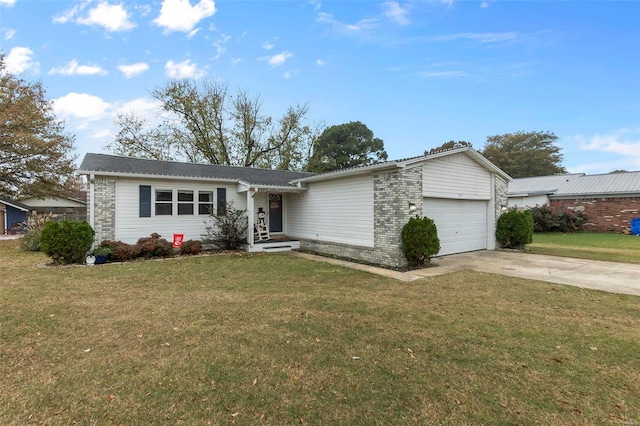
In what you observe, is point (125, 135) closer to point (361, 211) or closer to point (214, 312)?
point (361, 211)

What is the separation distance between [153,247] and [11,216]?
23226mm

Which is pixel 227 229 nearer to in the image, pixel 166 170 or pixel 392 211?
pixel 166 170

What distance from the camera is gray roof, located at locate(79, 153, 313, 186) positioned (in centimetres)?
1083

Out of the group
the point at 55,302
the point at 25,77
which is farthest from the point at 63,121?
the point at 55,302

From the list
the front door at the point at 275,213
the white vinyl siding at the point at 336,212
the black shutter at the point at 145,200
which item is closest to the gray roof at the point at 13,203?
the black shutter at the point at 145,200

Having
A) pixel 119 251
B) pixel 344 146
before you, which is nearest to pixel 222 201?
pixel 119 251

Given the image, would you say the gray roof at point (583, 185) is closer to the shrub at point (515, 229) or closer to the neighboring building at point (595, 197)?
the neighboring building at point (595, 197)

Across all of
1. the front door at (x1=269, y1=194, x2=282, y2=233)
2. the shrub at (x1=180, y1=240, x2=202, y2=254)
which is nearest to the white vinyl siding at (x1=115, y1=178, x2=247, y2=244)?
the shrub at (x1=180, y1=240, x2=202, y2=254)

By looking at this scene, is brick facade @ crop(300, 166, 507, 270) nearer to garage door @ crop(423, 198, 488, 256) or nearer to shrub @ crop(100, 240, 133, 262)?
garage door @ crop(423, 198, 488, 256)

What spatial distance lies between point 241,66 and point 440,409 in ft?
59.3

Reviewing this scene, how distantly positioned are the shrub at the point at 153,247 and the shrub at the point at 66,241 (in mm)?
1339

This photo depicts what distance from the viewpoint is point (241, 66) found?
16.9 metres

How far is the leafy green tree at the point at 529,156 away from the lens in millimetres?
38406

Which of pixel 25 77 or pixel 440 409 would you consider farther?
pixel 25 77
